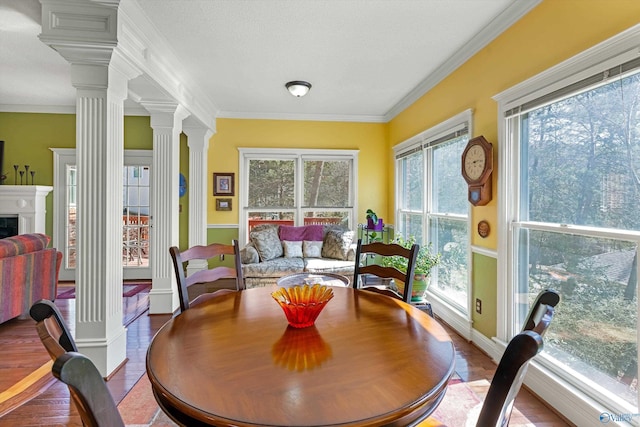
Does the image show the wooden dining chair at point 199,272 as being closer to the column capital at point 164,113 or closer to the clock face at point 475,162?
the clock face at point 475,162

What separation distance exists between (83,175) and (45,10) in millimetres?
1057

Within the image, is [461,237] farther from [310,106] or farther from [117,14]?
[117,14]

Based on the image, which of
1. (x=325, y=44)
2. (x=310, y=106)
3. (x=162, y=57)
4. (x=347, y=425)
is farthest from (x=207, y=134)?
(x=347, y=425)

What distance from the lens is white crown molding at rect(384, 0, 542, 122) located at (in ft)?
7.57

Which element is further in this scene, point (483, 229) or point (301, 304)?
point (483, 229)

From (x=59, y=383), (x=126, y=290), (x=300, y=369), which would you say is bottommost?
(x=59, y=383)

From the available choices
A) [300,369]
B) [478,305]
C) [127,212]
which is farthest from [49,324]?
[127,212]

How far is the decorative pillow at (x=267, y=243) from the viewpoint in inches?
180

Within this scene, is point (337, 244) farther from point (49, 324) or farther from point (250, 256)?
point (49, 324)

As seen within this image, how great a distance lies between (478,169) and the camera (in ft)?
9.09

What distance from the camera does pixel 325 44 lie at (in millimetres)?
2936

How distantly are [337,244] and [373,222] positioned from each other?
663 mm

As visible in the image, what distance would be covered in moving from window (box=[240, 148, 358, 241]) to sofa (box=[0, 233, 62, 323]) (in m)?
2.38

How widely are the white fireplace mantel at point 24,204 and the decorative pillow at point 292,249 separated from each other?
3586 mm
